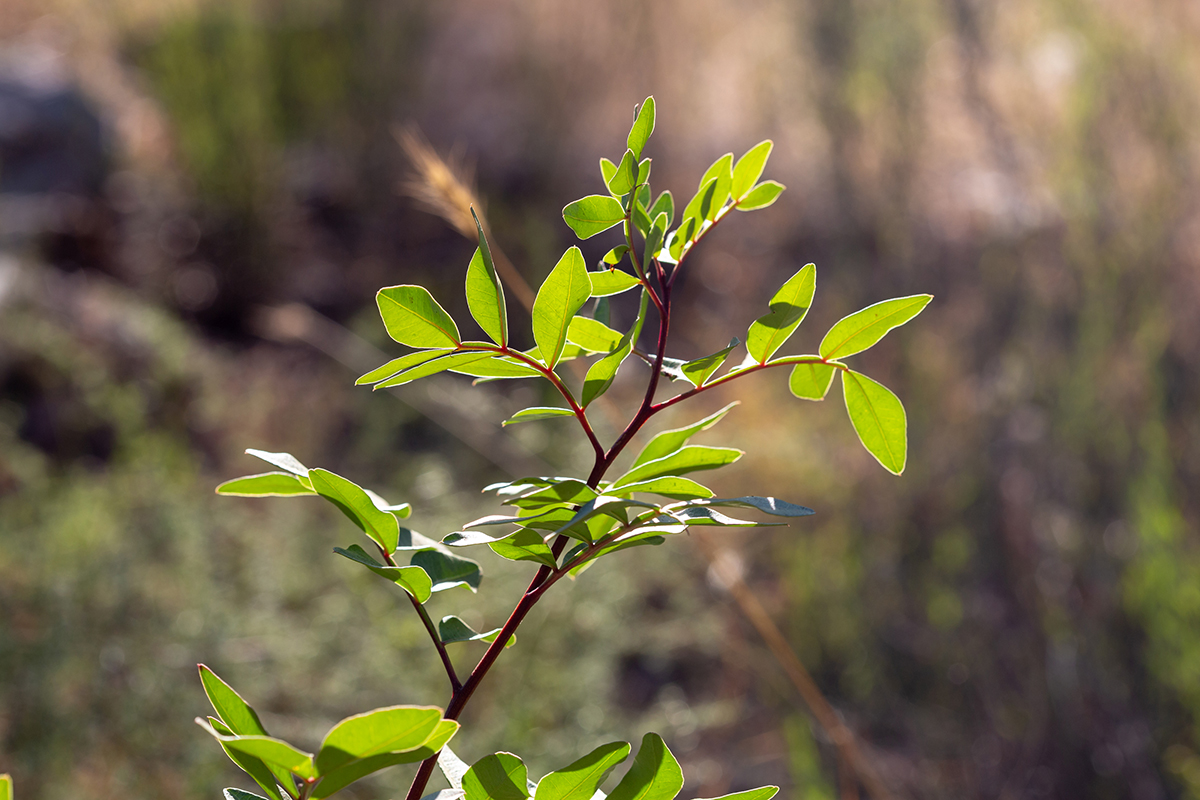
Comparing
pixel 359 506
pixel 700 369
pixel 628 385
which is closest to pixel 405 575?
pixel 359 506

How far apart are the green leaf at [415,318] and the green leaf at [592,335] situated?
2.3 inches

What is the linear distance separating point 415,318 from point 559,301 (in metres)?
0.05

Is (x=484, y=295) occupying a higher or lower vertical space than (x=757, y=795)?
higher

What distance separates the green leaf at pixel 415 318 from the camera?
0.32 m

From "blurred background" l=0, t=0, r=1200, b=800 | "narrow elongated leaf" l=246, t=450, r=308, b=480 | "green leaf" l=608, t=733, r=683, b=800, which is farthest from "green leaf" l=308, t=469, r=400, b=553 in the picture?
"blurred background" l=0, t=0, r=1200, b=800

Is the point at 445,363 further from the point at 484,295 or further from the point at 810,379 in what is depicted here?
the point at 810,379

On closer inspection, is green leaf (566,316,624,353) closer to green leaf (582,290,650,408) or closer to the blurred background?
green leaf (582,290,650,408)

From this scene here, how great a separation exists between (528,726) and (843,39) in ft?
9.64

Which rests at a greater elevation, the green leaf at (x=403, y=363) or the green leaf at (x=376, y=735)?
the green leaf at (x=403, y=363)

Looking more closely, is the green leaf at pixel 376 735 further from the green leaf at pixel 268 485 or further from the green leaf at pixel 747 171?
the green leaf at pixel 747 171

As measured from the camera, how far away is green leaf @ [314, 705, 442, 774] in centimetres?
25

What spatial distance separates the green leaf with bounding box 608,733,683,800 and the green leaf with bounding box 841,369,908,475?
14cm

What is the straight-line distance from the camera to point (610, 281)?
368 millimetres

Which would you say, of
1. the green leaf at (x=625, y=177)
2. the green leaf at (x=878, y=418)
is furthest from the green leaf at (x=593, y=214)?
the green leaf at (x=878, y=418)
